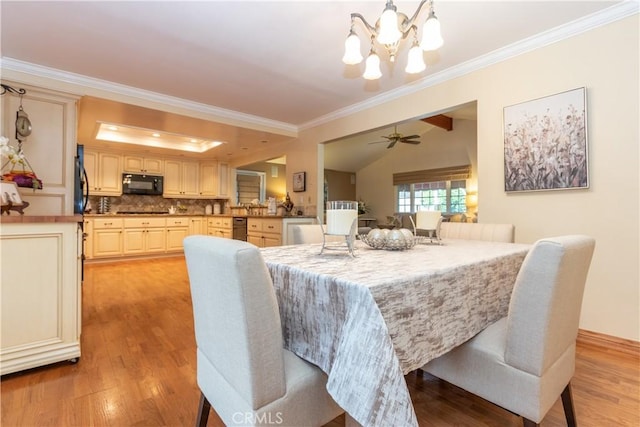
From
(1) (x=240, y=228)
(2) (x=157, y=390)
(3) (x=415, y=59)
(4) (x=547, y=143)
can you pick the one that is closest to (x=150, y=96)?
(1) (x=240, y=228)

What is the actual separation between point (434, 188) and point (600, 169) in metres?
5.50

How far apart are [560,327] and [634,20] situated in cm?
229

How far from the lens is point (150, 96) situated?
11.3 ft

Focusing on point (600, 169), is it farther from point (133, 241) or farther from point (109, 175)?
point (109, 175)

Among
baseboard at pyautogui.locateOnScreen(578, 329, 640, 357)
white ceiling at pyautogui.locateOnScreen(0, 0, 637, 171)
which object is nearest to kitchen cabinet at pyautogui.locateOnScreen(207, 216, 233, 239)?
white ceiling at pyautogui.locateOnScreen(0, 0, 637, 171)

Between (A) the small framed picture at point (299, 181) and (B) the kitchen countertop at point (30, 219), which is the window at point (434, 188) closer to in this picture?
(A) the small framed picture at point (299, 181)

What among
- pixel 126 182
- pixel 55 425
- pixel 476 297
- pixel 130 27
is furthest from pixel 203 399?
pixel 126 182

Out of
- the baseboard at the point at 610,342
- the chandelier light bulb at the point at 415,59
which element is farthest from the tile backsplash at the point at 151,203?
the baseboard at the point at 610,342

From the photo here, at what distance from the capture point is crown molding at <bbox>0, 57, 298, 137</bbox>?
2.79 meters

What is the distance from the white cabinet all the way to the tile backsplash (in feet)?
15.6

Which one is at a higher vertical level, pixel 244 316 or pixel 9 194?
pixel 9 194

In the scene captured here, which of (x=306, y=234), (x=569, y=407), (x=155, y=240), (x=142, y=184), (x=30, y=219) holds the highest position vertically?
(x=142, y=184)

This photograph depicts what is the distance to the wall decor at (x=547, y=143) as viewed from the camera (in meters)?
2.17

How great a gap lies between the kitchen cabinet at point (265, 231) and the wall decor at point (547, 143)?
113 inches
